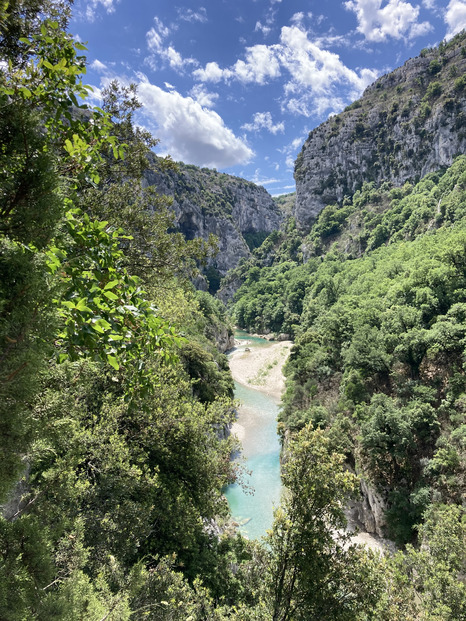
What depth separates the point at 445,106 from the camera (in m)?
69.4

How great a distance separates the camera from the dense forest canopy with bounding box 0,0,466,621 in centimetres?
226

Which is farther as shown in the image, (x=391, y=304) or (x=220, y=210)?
(x=220, y=210)

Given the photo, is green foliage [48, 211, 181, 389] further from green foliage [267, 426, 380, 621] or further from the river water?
the river water

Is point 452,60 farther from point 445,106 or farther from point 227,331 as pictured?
point 227,331

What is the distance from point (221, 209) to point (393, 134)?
77.8m

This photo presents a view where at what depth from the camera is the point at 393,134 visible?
286ft

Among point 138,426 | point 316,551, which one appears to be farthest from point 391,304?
point 316,551

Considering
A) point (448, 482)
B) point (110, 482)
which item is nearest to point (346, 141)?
point (448, 482)

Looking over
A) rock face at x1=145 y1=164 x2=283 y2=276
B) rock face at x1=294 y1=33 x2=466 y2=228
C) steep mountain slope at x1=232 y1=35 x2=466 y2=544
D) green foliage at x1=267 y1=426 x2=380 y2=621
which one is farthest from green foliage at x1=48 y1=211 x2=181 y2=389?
rock face at x1=145 y1=164 x2=283 y2=276

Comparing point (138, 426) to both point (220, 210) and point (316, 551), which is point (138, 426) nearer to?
point (316, 551)

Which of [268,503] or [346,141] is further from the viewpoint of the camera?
[346,141]

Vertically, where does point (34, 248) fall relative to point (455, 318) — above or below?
above

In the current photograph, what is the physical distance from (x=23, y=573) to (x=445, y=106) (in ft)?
322

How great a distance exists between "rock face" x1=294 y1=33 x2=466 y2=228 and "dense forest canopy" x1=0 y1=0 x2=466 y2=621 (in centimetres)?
6854
